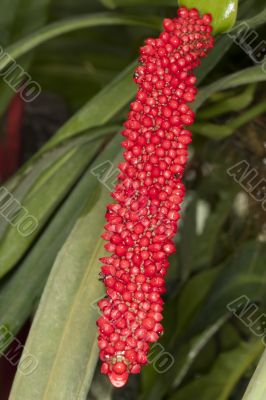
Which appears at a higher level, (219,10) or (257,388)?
(219,10)

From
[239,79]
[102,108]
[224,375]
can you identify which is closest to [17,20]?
[102,108]

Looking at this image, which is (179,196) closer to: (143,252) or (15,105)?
(143,252)

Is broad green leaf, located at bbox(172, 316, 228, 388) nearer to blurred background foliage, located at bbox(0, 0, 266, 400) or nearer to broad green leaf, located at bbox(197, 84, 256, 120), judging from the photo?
blurred background foliage, located at bbox(0, 0, 266, 400)

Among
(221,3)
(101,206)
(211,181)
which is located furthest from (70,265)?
(211,181)

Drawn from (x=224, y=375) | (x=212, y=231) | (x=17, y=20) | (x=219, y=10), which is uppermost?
(x=17, y=20)

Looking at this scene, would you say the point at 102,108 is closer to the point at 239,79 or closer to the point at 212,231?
the point at 239,79

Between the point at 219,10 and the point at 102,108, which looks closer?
the point at 219,10

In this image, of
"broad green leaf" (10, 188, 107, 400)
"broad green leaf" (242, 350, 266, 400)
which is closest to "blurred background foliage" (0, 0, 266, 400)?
"broad green leaf" (10, 188, 107, 400)
